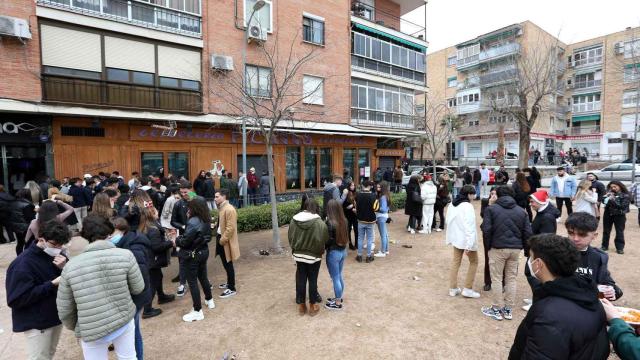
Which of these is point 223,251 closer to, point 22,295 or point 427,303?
point 22,295

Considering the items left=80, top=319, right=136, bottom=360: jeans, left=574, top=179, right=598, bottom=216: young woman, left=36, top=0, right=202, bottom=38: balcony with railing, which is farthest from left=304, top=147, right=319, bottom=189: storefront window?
left=80, top=319, right=136, bottom=360: jeans

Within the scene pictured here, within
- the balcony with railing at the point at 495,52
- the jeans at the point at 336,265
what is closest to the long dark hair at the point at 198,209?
the jeans at the point at 336,265

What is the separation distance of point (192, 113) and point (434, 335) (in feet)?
42.2

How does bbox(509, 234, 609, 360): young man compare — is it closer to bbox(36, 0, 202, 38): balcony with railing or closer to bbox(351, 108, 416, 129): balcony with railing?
bbox(36, 0, 202, 38): balcony with railing

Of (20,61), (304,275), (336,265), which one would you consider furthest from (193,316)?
(20,61)

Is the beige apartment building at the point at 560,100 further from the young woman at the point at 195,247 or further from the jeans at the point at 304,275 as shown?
the young woman at the point at 195,247

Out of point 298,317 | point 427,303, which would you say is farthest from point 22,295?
point 427,303

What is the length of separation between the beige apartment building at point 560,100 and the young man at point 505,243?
34.6 m

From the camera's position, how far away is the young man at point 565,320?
1.88 m

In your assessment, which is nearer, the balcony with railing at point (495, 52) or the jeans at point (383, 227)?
the jeans at point (383, 227)

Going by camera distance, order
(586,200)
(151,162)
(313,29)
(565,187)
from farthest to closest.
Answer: (313,29)
(151,162)
(565,187)
(586,200)

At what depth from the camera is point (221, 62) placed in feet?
47.8

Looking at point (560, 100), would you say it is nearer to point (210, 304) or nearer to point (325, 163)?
point (325, 163)

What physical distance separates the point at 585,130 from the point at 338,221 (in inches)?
1897
